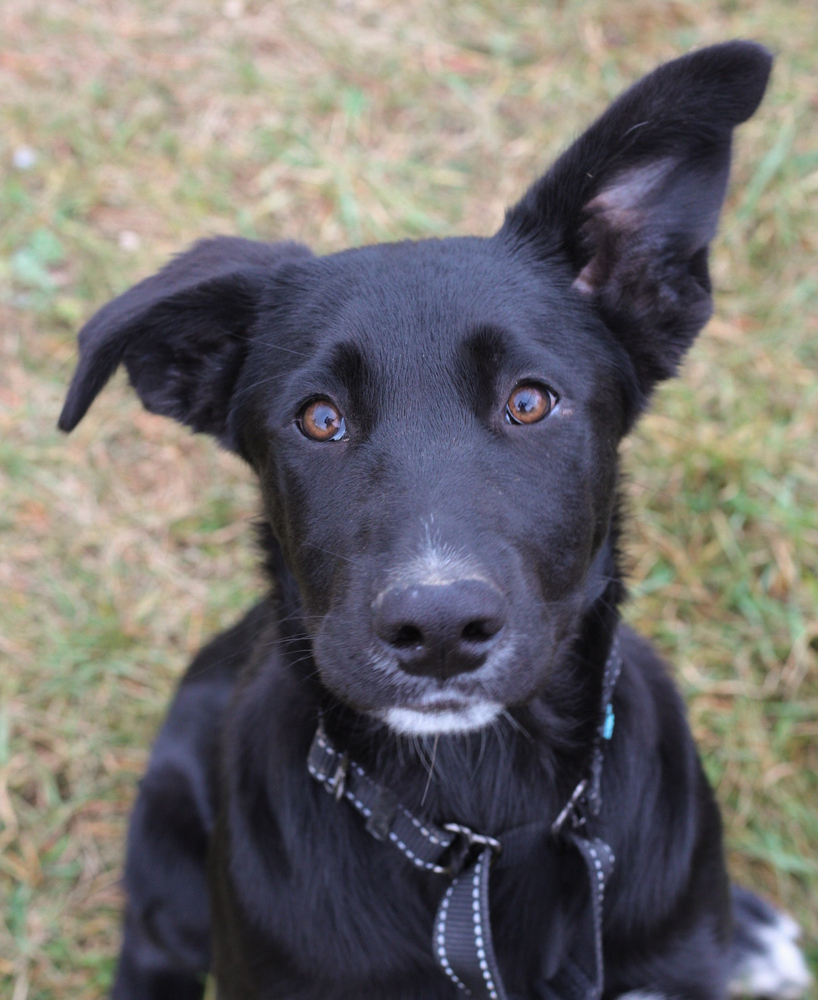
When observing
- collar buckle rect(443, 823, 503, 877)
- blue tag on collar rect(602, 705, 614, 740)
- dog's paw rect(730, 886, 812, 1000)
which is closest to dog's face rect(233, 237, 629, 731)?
blue tag on collar rect(602, 705, 614, 740)

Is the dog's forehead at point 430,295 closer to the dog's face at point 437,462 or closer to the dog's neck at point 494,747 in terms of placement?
the dog's face at point 437,462

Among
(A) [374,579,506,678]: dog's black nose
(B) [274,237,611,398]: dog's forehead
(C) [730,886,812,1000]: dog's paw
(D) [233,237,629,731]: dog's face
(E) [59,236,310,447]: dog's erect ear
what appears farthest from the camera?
(C) [730,886,812,1000]: dog's paw

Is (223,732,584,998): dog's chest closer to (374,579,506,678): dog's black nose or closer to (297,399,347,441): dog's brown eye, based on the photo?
(374,579,506,678): dog's black nose

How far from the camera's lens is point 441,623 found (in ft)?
5.81

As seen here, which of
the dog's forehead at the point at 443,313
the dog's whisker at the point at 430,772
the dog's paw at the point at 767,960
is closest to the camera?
the dog's forehead at the point at 443,313

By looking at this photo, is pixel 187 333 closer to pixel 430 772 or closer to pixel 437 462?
pixel 437 462

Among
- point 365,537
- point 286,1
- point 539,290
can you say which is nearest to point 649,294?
point 539,290

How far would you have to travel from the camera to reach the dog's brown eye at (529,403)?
2111 mm

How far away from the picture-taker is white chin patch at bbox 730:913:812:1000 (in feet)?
10.8

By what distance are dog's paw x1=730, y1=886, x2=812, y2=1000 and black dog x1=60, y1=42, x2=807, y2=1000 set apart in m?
0.79

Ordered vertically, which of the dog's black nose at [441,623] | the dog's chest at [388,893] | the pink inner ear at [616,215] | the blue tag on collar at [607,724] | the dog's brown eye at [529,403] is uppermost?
the pink inner ear at [616,215]

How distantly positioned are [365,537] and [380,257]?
0.69m

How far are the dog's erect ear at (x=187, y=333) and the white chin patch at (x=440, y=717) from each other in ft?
2.91

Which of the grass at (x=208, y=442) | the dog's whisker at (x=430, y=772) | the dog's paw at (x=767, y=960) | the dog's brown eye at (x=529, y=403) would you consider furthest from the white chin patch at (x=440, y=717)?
the grass at (x=208, y=442)
